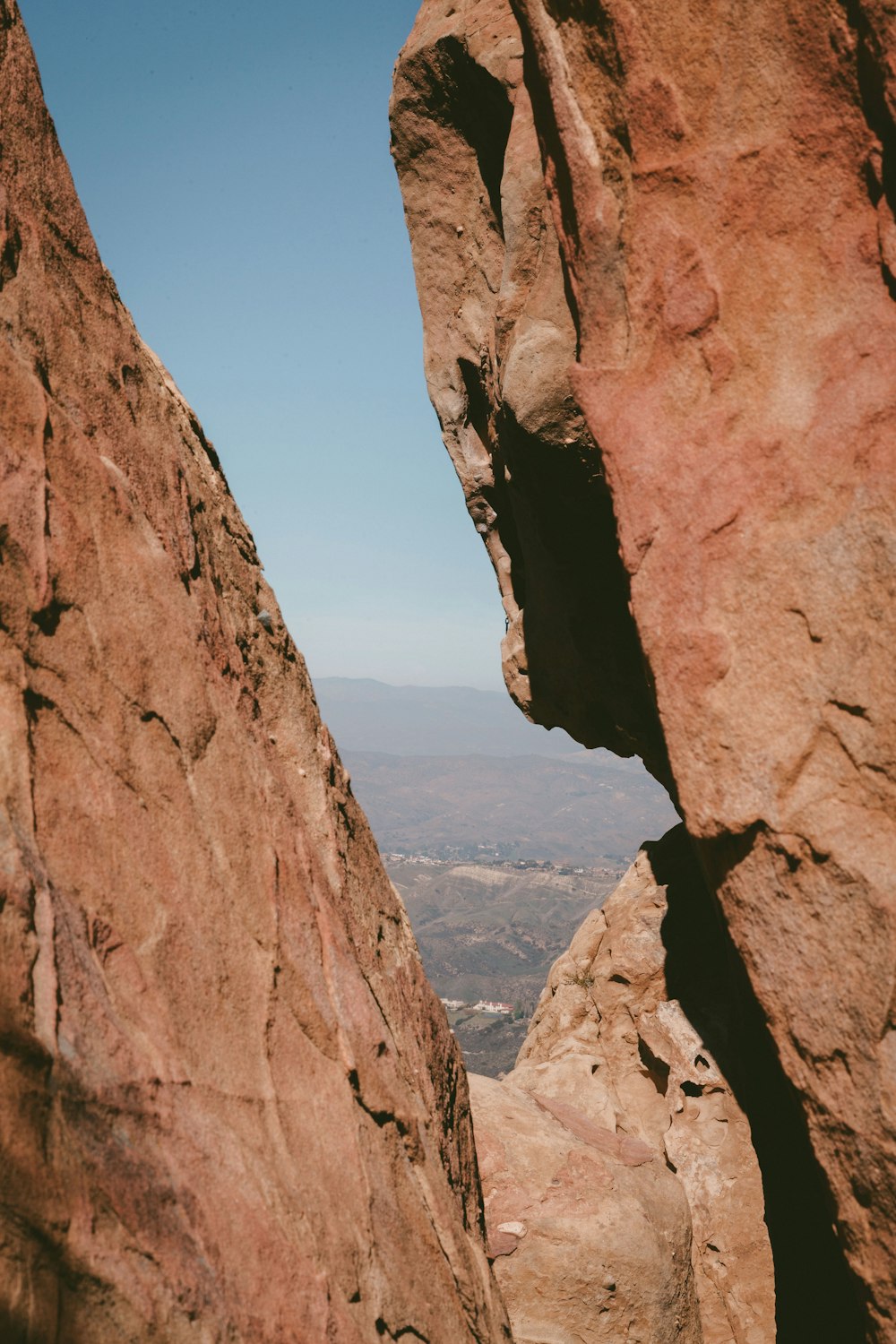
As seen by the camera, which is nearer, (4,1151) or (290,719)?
(4,1151)

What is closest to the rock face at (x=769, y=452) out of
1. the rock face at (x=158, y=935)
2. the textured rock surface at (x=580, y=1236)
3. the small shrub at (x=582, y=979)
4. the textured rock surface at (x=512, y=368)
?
the textured rock surface at (x=580, y=1236)

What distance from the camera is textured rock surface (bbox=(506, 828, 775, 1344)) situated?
244 inches

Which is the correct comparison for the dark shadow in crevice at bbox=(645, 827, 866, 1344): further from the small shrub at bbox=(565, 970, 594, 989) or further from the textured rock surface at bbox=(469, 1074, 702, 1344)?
the small shrub at bbox=(565, 970, 594, 989)

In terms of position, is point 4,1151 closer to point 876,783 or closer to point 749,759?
point 749,759

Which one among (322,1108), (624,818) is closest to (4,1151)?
(322,1108)

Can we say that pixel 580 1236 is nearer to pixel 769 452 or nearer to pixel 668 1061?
pixel 668 1061

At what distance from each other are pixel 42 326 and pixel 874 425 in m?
3.50

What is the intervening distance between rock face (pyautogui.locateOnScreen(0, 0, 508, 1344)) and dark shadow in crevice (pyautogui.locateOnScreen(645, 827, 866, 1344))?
1.95 metres

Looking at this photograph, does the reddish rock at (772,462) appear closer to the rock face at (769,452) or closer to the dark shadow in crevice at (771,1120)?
the rock face at (769,452)

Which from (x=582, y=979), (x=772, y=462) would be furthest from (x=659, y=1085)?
(x=772, y=462)

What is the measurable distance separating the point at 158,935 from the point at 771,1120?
17.4 feet

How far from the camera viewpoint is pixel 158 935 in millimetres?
3217

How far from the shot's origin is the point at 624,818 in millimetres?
199125

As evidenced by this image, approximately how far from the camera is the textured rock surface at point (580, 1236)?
5.38 meters
